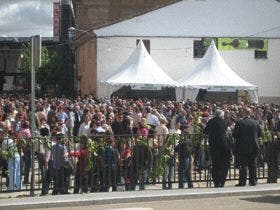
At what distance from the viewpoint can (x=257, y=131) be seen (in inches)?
547

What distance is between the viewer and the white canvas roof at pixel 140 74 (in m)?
36.6

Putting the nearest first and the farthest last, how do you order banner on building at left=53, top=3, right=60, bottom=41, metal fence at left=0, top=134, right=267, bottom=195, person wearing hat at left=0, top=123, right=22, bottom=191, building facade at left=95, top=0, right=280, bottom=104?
1. person wearing hat at left=0, top=123, right=22, bottom=191
2. metal fence at left=0, top=134, right=267, bottom=195
3. building facade at left=95, top=0, right=280, bottom=104
4. banner on building at left=53, top=3, right=60, bottom=41

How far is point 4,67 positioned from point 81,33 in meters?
31.1

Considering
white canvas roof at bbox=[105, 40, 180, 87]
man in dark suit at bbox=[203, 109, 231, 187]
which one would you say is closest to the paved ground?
man in dark suit at bbox=[203, 109, 231, 187]

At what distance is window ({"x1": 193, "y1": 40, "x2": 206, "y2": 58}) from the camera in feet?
163

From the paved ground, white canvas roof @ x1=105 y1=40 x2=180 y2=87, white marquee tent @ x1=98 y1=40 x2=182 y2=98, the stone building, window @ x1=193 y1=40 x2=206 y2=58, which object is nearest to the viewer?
the paved ground

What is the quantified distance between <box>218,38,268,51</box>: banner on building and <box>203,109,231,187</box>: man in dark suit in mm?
36815

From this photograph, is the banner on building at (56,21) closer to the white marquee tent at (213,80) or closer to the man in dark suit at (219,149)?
the white marquee tent at (213,80)

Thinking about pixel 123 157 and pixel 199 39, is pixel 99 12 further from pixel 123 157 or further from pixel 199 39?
pixel 123 157

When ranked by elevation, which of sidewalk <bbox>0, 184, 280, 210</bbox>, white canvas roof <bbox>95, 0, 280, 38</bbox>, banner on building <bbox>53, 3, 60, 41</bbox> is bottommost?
sidewalk <bbox>0, 184, 280, 210</bbox>

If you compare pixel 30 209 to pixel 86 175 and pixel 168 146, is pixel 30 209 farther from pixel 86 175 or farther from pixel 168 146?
pixel 168 146

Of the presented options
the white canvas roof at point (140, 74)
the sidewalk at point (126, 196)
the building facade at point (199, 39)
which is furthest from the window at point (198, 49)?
the sidewalk at point (126, 196)

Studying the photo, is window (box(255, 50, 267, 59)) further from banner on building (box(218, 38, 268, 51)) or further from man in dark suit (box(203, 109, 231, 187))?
man in dark suit (box(203, 109, 231, 187))

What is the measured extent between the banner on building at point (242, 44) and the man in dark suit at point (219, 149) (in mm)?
36815
